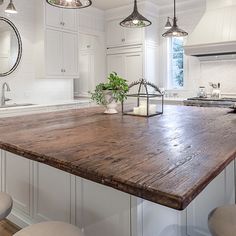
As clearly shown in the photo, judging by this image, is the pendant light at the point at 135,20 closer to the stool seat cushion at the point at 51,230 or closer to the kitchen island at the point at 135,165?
the kitchen island at the point at 135,165

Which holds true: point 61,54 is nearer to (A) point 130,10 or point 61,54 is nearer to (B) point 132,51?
(B) point 132,51

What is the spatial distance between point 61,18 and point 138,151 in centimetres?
369

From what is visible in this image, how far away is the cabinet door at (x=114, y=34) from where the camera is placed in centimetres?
509

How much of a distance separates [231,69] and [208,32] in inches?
32.7

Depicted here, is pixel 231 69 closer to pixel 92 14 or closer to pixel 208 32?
pixel 208 32

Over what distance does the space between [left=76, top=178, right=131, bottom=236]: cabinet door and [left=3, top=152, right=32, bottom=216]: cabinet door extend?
23.6 inches

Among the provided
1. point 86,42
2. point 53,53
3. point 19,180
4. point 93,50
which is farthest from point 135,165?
point 86,42

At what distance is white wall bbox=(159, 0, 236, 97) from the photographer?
180 inches

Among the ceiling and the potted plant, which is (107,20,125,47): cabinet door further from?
the potted plant

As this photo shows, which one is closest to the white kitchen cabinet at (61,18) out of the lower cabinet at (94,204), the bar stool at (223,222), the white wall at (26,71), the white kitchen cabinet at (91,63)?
the white wall at (26,71)

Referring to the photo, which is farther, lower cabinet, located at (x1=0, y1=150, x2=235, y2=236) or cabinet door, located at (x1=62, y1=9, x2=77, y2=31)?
cabinet door, located at (x1=62, y1=9, x2=77, y2=31)

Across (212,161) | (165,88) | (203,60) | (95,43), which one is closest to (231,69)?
(203,60)

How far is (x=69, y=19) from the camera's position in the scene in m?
4.38

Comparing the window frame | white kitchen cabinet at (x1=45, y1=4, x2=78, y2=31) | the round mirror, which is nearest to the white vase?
the round mirror
